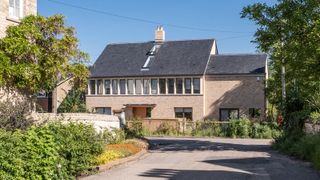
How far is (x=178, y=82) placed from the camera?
4972 cm

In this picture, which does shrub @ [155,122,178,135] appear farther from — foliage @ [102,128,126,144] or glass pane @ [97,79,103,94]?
foliage @ [102,128,126,144]

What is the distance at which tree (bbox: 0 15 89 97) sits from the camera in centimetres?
1858

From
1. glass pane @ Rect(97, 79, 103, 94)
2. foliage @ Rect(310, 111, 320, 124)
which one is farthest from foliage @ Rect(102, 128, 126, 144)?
glass pane @ Rect(97, 79, 103, 94)

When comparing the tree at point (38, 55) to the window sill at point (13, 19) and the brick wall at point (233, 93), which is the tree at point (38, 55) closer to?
the window sill at point (13, 19)

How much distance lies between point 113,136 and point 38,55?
5.48 meters

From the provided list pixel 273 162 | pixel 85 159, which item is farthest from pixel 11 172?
pixel 273 162

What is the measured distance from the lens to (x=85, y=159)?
584 inches

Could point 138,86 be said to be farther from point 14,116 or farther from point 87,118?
point 14,116

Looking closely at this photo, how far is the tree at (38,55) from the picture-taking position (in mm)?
18578

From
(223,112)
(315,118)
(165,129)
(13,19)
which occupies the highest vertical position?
(13,19)

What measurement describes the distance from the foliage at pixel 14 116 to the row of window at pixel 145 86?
34.4 m

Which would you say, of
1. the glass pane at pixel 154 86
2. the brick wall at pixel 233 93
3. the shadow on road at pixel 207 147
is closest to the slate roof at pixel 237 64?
the brick wall at pixel 233 93

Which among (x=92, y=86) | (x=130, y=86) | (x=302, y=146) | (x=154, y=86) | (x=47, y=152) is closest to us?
(x=47, y=152)

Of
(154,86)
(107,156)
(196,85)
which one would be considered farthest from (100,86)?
(107,156)
